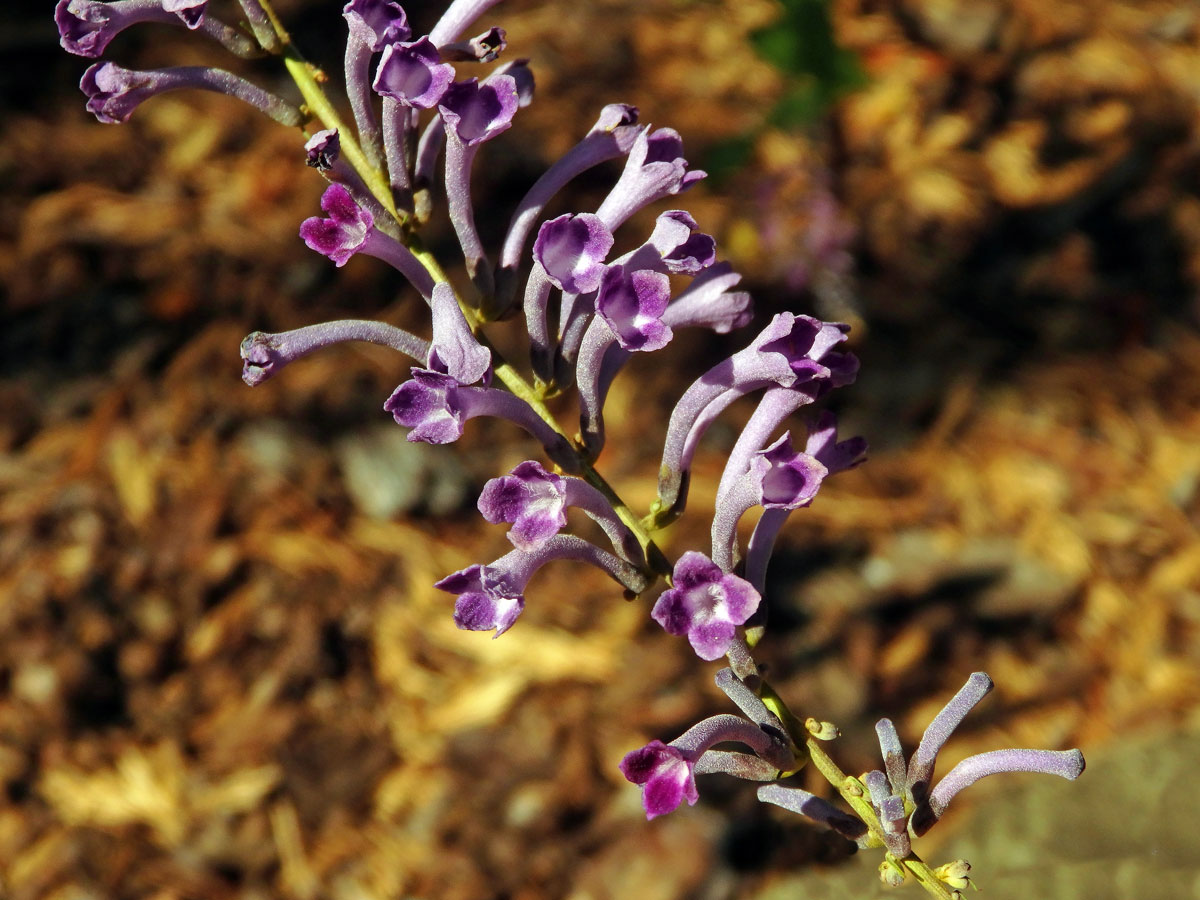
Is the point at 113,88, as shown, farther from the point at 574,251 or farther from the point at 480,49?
the point at 574,251

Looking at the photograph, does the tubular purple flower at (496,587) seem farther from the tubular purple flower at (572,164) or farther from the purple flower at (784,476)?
the tubular purple flower at (572,164)

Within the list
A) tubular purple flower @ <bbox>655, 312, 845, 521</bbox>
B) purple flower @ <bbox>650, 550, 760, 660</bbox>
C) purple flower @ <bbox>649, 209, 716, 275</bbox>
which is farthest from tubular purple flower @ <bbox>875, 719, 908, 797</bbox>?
purple flower @ <bbox>649, 209, 716, 275</bbox>

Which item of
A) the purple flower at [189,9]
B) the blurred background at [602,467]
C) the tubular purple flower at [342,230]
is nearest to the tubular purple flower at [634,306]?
the tubular purple flower at [342,230]

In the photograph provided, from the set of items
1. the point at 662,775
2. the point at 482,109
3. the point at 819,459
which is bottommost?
the point at 662,775

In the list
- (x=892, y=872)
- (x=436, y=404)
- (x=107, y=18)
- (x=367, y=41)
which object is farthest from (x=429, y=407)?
(x=892, y=872)

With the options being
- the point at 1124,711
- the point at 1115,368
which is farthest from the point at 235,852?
the point at 1115,368

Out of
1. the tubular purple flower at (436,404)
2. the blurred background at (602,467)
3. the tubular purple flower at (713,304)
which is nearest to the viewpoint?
the tubular purple flower at (436,404)

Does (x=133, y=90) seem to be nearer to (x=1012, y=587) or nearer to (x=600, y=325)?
(x=600, y=325)
